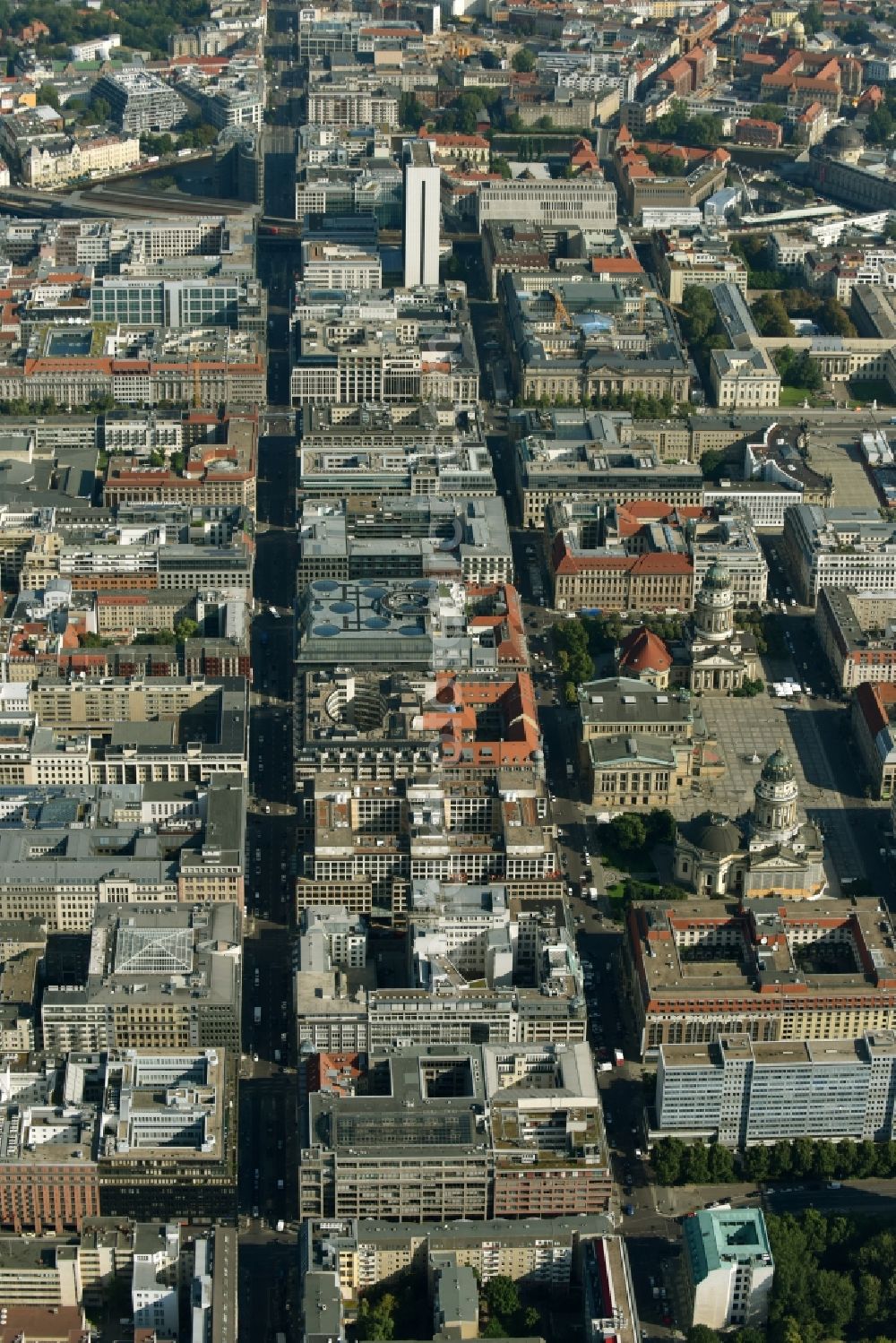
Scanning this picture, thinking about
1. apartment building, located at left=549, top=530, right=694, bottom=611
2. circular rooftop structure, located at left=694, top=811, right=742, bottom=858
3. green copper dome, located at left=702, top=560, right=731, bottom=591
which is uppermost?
green copper dome, located at left=702, top=560, right=731, bottom=591

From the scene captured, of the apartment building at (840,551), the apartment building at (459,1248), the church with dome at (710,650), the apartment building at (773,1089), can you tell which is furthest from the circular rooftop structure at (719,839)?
the apartment building at (840,551)

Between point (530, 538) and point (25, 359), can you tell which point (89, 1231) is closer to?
point (530, 538)

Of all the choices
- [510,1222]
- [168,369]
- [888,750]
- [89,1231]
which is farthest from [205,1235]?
[168,369]

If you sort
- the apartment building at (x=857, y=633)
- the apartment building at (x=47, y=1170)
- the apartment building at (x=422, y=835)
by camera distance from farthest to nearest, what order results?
the apartment building at (x=857, y=633) → the apartment building at (x=422, y=835) → the apartment building at (x=47, y=1170)

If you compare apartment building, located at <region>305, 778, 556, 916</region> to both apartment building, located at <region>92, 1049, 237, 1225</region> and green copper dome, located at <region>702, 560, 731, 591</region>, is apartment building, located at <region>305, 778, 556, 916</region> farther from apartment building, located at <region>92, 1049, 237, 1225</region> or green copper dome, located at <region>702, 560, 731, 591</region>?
green copper dome, located at <region>702, 560, 731, 591</region>

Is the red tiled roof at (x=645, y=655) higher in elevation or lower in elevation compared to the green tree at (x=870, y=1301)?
lower

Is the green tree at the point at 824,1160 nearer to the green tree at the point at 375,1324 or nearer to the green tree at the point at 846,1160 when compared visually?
the green tree at the point at 846,1160

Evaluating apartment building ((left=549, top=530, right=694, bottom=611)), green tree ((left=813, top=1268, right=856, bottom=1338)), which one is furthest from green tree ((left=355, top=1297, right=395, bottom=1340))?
apartment building ((left=549, top=530, right=694, bottom=611))
